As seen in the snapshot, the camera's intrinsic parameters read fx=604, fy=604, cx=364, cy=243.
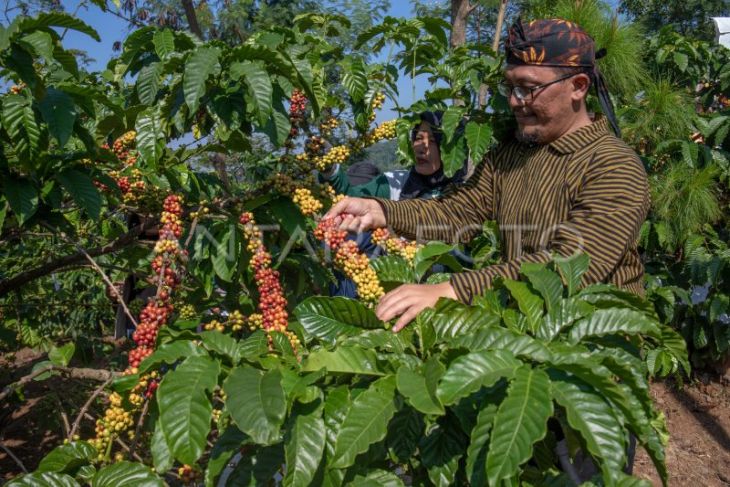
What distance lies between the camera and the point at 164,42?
1.84 meters

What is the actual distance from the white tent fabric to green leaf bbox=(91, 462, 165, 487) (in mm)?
6269

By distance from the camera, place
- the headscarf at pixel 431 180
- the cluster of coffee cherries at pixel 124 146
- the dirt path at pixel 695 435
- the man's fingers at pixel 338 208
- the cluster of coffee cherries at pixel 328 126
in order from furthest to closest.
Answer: the dirt path at pixel 695 435
the headscarf at pixel 431 180
the cluster of coffee cherries at pixel 124 146
the cluster of coffee cherries at pixel 328 126
the man's fingers at pixel 338 208

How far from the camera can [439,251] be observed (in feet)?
5.44

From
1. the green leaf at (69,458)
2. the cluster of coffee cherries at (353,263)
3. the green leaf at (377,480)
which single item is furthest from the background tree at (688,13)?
the green leaf at (69,458)

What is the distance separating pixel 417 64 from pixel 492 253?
40.6 inches

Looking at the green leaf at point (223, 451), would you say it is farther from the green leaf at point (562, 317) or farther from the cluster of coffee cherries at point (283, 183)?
the cluster of coffee cherries at point (283, 183)

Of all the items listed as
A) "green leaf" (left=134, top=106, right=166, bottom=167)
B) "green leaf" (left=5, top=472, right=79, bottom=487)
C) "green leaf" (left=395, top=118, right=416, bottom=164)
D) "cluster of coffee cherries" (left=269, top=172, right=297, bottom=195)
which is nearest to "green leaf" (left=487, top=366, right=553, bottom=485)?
"green leaf" (left=5, top=472, right=79, bottom=487)

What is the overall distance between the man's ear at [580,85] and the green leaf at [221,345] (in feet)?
4.59

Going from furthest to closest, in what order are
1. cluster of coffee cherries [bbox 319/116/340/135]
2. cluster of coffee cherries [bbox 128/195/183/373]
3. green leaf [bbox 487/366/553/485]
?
1. cluster of coffee cherries [bbox 319/116/340/135]
2. cluster of coffee cherries [bbox 128/195/183/373]
3. green leaf [bbox 487/366/553/485]

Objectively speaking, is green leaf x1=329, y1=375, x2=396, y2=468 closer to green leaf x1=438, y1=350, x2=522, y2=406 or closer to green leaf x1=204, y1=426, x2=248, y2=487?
green leaf x1=438, y1=350, x2=522, y2=406

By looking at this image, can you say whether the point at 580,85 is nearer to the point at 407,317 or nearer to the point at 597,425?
the point at 407,317

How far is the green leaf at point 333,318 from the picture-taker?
1.41 metres

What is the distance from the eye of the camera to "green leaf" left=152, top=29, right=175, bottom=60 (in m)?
1.83

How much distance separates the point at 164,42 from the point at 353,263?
36.4 inches
